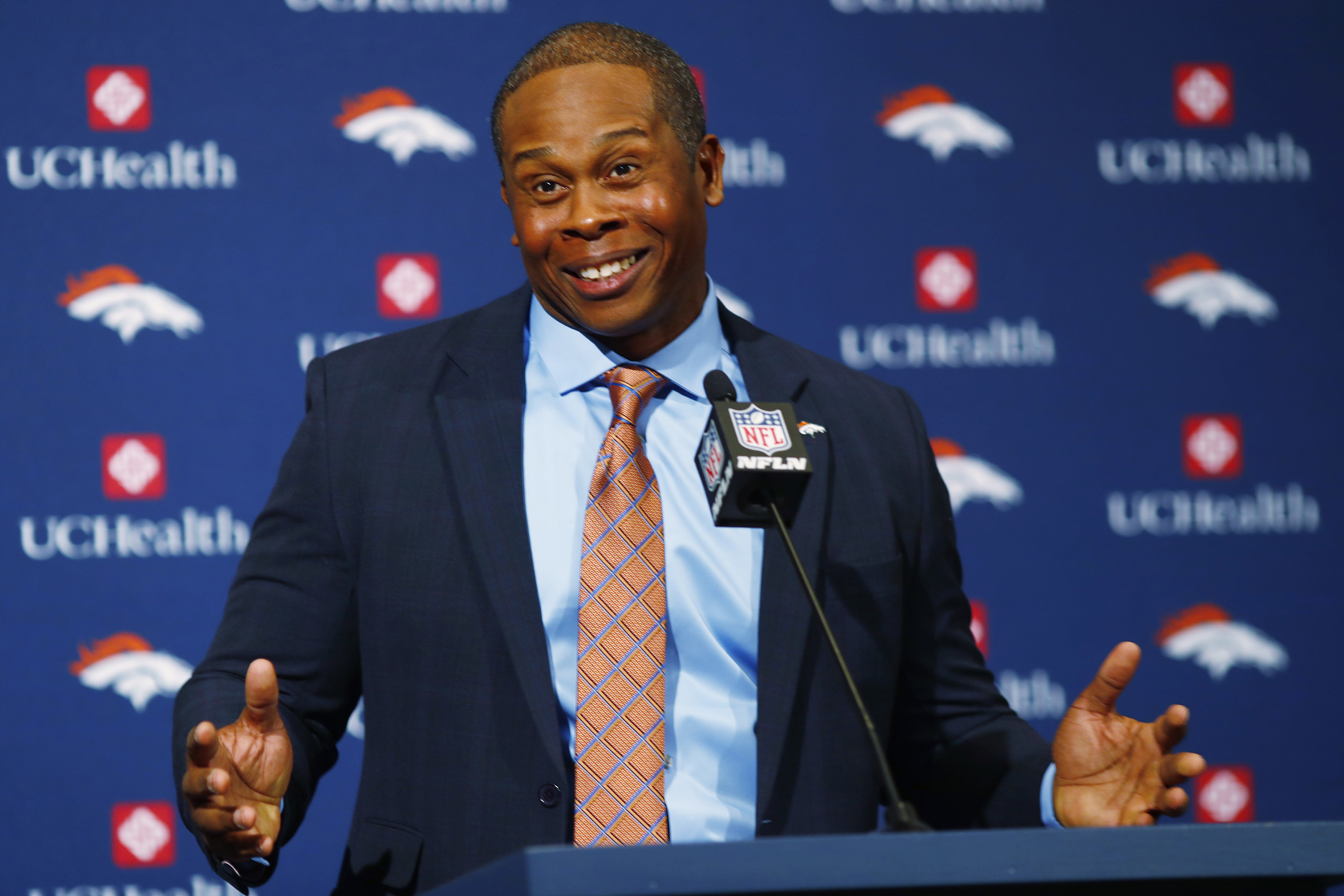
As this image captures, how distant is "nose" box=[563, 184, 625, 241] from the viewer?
1581mm

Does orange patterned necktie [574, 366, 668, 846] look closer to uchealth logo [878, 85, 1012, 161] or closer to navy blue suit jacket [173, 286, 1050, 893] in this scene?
navy blue suit jacket [173, 286, 1050, 893]

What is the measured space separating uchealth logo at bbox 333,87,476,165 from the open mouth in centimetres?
124

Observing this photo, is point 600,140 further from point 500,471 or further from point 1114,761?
point 1114,761

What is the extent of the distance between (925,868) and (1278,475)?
2465 mm

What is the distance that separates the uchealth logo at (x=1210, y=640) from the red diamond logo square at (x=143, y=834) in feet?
7.34

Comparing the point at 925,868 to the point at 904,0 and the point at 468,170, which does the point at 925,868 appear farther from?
the point at 904,0

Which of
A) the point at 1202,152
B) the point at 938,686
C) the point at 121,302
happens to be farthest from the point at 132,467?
the point at 1202,152

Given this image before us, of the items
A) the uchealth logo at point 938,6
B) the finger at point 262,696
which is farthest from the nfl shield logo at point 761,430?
the uchealth logo at point 938,6

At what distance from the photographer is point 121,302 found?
2600 mm

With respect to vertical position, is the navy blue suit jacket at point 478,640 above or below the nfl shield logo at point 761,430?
below

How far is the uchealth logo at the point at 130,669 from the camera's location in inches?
101

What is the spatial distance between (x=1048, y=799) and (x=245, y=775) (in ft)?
2.85

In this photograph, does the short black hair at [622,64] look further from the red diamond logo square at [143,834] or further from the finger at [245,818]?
the red diamond logo square at [143,834]

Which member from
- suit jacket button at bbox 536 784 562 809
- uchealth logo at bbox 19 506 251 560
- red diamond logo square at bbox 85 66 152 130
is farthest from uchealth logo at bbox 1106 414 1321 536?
red diamond logo square at bbox 85 66 152 130
